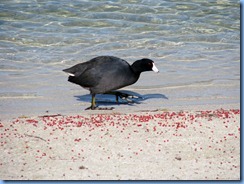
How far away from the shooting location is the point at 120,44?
16.4 m

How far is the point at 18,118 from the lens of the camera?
918cm

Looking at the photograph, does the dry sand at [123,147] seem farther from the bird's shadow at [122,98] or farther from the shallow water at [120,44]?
the shallow water at [120,44]

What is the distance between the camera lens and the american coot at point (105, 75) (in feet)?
35.2

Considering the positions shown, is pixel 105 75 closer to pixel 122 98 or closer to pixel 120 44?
pixel 122 98

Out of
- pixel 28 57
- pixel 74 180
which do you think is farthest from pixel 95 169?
pixel 28 57

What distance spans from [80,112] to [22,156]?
3.01 m

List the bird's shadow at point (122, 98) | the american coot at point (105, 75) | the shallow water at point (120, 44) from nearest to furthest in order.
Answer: the american coot at point (105, 75) → the bird's shadow at point (122, 98) → the shallow water at point (120, 44)

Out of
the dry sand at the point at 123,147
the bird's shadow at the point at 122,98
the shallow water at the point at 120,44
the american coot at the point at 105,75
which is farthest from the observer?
the shallow water at the point at 120,44

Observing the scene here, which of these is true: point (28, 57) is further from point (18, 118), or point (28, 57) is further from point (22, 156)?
point (22, 156)

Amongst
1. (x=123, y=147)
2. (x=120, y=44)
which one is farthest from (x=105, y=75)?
(x=120, y=44)

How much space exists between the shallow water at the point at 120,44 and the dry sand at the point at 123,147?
7.51 feet

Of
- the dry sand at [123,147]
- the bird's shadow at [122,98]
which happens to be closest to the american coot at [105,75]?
the bird's shadow at [122,98]

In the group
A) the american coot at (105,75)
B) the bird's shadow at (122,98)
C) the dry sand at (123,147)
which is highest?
the american coot at (105,75)

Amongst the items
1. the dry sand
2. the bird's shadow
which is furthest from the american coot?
the dry sand
